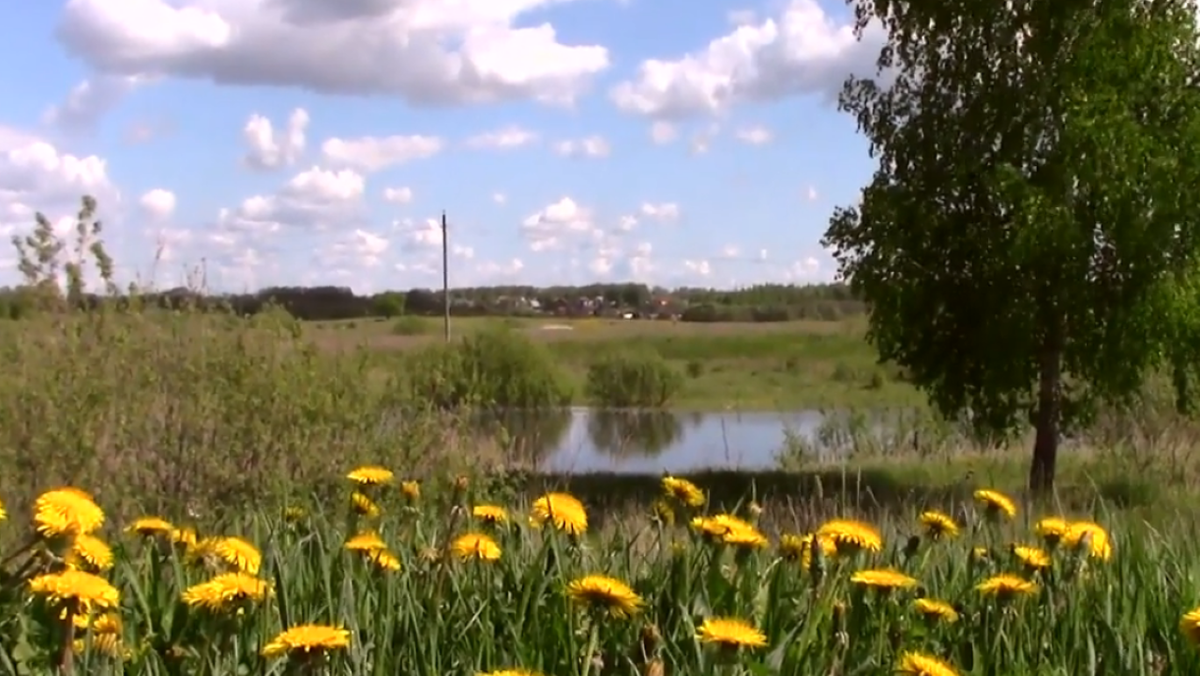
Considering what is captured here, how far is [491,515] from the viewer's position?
3.31m

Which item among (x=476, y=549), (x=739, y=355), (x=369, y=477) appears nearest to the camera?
(x=476, y=549)

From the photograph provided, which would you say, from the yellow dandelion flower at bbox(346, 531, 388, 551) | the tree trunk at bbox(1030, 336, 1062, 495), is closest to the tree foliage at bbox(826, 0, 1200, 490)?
the tree trunk at bbox(1030, 336, 1062, 495)

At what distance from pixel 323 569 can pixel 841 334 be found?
62.6 metres

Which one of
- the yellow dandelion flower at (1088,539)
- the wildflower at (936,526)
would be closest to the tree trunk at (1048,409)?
the yellow dandelion flower at (1088,539)

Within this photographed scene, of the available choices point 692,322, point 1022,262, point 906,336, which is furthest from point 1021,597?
Result: point 692,322

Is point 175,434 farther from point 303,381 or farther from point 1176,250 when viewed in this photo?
point 1176,250

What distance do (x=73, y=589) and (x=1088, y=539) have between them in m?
2.05

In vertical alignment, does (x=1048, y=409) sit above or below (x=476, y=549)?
below

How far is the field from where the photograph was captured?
124ft

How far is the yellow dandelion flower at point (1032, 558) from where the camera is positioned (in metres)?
3.04

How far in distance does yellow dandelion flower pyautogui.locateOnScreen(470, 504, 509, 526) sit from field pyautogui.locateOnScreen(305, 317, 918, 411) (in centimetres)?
2384

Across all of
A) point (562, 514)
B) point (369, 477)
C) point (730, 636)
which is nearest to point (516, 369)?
point (369, 477)

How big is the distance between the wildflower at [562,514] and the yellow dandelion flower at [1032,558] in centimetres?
94

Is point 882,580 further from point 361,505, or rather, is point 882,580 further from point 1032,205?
point 1032,205
